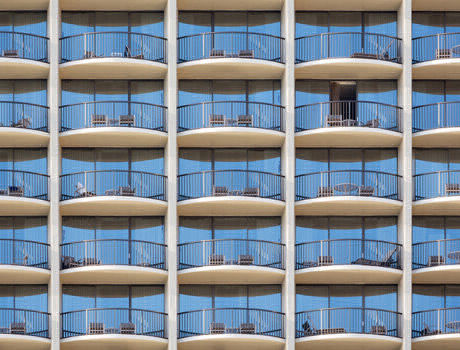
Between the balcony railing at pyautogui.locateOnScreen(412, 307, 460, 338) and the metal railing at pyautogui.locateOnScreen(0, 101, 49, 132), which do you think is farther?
the metal railing at pyautogui.locateOnScreen(0, 101, 49, 132)

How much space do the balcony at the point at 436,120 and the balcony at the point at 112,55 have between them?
12204mm

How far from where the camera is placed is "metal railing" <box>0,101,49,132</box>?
62.5 meters

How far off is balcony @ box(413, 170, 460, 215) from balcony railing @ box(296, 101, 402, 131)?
281cm

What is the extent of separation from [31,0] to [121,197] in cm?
1062

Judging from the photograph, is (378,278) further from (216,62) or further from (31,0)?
(31,0)

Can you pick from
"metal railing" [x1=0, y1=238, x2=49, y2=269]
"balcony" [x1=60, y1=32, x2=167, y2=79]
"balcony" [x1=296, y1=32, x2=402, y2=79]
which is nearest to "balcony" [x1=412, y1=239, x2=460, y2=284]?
"balcony" [x1=296, y1=32, x2=402, y2=79]

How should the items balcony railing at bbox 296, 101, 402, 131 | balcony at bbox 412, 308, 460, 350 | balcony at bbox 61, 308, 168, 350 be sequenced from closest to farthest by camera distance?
balcony at bbox 61, 308, 168, 350 < balcony at bbox 412, 308, 460, 350 < balcony railing at bbox 296, 101, 402, 131

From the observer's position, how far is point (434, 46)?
211 feet

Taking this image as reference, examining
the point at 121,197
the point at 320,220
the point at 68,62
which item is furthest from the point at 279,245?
the point at 68,62

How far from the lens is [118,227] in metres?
63.1

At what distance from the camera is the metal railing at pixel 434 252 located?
61.8 m

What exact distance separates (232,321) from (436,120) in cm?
1354

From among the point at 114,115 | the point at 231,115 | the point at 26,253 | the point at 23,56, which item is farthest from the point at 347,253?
the point at 23,56

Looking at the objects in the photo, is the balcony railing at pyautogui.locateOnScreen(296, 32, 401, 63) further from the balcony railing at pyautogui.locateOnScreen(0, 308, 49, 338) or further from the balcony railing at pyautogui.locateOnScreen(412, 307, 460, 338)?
the balcony railing at pyautogui.locateOnScreen(0, 308, 49, 338)
